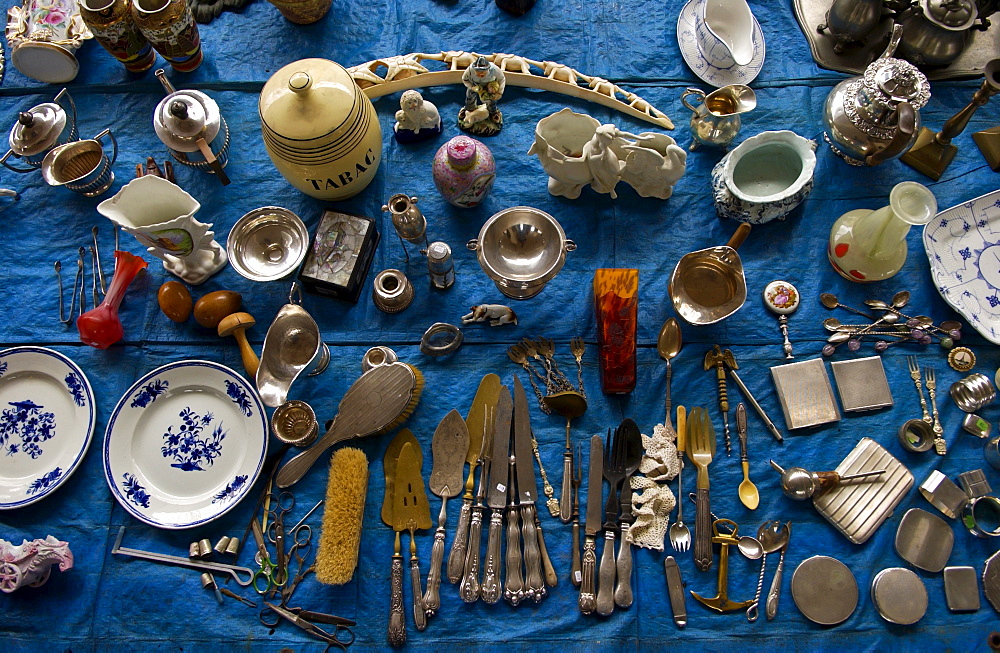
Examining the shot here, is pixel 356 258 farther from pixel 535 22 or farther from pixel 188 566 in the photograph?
pixel 535 22

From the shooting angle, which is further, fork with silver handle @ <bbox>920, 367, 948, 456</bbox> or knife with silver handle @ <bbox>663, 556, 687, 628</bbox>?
fork with silver handle @ <bbox>920, 367, 948, 456</bbox>

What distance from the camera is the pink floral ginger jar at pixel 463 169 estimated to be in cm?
188

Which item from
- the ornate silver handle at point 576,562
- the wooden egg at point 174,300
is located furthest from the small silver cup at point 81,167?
the ornate silver handle at point 576,562

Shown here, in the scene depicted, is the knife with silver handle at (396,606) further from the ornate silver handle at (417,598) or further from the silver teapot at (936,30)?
the silver teapot at (936,30)

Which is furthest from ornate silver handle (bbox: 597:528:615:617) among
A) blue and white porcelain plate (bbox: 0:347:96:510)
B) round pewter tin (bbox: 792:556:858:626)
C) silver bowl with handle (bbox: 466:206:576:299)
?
blue and white porcelain plate (bbox: 0:347:96:510)

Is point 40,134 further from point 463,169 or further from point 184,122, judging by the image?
point 463,169

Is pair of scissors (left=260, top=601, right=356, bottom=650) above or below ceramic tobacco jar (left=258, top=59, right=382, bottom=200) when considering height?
below

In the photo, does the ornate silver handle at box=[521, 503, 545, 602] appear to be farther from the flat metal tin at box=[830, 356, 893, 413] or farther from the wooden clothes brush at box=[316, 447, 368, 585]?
the flat metal tin at box=[830, 356, 893, 413]

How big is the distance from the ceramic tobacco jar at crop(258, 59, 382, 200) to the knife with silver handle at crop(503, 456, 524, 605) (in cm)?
106

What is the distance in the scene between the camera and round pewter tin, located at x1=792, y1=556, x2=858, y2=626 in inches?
66.1

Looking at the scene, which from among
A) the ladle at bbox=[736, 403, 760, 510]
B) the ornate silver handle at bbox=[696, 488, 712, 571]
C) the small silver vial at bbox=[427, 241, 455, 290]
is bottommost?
the ornate silver handle at bbox=[696, 488, 712, 571]

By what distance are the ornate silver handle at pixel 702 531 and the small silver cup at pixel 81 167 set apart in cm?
201

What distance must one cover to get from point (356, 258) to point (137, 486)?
865mm

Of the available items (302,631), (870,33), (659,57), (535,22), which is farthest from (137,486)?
(870,33)
